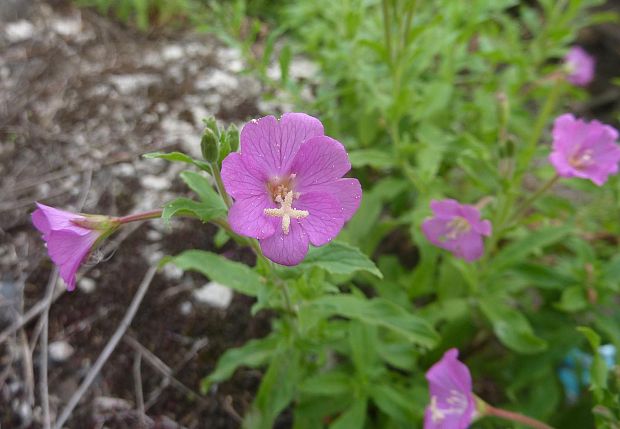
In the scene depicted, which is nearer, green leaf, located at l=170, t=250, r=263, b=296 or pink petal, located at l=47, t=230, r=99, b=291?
pink petal, located at l=47, t=230, r=99, b=291

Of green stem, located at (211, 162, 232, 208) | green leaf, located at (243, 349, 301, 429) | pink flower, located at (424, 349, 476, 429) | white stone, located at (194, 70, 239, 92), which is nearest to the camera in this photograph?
green stem, located at (211, 162, 232, 208)

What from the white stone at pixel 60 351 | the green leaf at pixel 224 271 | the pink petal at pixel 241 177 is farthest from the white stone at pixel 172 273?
the pink petal at pixel 241 177

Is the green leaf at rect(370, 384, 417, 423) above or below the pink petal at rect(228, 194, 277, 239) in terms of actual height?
below

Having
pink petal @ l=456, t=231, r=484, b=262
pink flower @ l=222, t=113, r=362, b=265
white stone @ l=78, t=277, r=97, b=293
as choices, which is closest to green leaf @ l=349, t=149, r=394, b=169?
pink petal @ l=456, t=231, r=484, b=262

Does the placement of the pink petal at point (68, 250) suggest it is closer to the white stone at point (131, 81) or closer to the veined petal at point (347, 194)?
the veined petal at point (347, 194)

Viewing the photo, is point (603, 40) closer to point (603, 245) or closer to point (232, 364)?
point (603, 245)

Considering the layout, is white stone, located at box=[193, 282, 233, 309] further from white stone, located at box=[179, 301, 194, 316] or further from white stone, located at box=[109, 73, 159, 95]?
white stone, located at box=[109, 73, 159, 95]

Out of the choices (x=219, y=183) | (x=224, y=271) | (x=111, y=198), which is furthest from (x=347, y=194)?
(x=111, y=198)
